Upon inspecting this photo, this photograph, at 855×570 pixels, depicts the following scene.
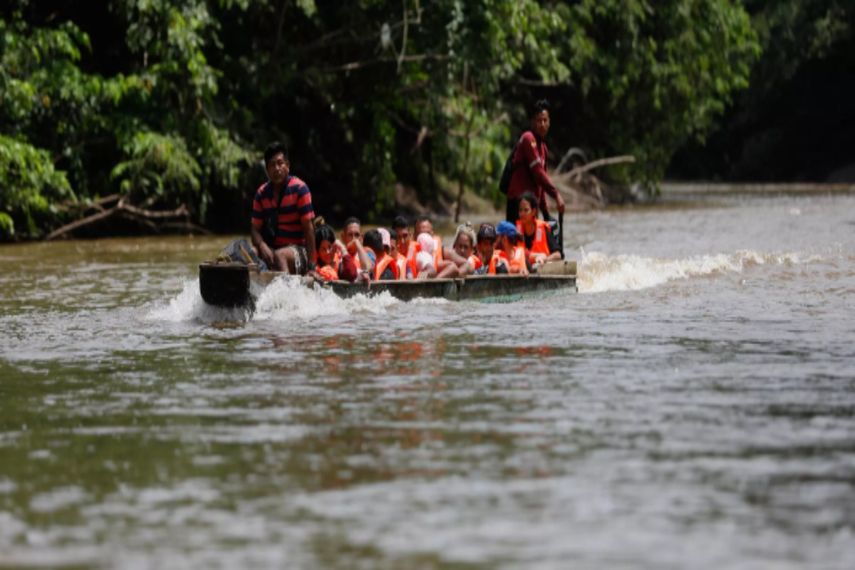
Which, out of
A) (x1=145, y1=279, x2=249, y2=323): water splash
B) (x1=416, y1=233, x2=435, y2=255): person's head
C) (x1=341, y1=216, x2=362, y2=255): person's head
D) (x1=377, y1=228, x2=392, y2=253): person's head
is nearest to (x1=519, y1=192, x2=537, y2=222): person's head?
(x1=416, y1=233, x2=435, y2=255): person's head

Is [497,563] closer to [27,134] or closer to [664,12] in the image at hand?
[27,134]

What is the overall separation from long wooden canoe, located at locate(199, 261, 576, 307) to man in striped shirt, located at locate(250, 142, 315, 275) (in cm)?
35

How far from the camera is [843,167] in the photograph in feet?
180

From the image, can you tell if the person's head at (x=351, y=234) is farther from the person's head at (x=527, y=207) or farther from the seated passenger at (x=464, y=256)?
the person's head at (x=527, y=207)

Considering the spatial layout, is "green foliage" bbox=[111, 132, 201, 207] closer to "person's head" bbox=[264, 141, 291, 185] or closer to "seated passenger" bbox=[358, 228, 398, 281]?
"seated passenger" bbox=[358, 228, 398, 281]

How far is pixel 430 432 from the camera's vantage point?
29.1 ft

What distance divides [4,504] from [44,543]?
0.73 m

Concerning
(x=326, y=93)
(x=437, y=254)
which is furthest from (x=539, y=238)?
(x=326, y=93)

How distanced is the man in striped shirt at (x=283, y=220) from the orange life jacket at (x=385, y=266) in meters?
1.35

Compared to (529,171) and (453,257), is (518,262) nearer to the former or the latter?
(453,257)

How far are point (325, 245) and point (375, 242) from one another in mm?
614

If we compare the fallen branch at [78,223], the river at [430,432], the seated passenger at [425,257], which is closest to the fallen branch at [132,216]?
the fallen branch at [78,223]

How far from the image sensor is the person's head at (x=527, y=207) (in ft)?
56.2

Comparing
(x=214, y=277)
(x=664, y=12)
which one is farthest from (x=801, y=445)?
(x=664, y=12)
